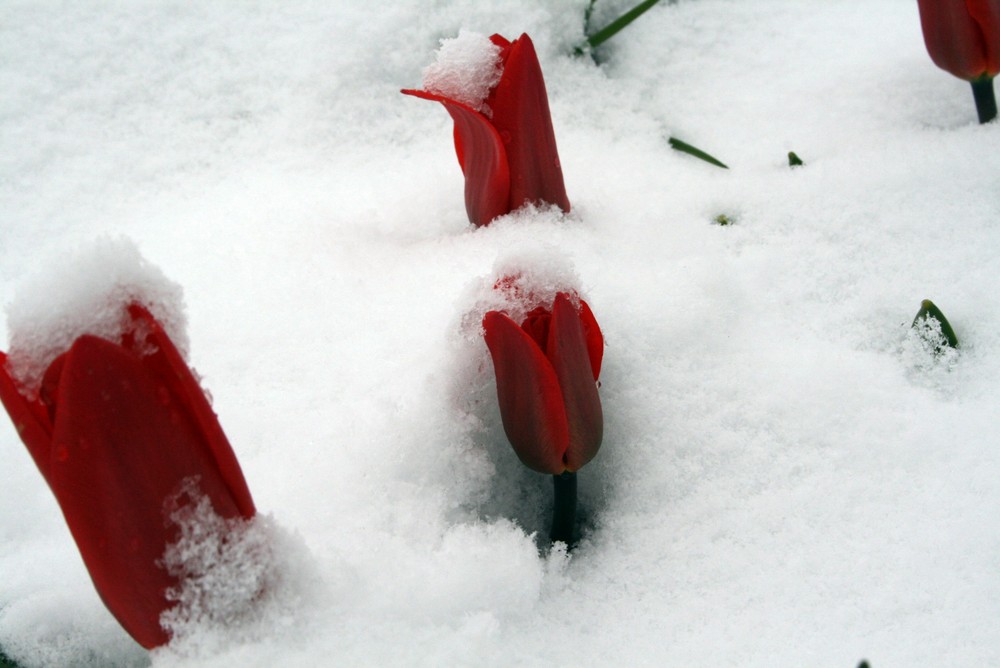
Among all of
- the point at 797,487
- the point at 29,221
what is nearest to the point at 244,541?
the point at 797,487

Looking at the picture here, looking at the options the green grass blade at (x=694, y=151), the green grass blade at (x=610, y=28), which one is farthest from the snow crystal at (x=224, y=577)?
the green grass blade at (x=610, y=28)

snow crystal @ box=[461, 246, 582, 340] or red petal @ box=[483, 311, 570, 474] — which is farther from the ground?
snow crystal @ box=[461, 246, 582, 340]

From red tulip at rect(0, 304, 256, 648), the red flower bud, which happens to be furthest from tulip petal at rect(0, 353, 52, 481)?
the red flower bud

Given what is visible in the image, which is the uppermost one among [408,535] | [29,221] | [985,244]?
[29,221]

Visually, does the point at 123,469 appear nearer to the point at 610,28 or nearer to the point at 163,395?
the point at 163,395

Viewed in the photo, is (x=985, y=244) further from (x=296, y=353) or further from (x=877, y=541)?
(x=296, y=353)

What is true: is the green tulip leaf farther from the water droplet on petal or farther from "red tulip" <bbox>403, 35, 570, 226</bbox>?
the water droplet on petal
